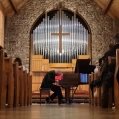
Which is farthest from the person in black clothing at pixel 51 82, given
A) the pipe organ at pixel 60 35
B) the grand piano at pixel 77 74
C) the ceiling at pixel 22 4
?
the pipe organ at pixel 60 35

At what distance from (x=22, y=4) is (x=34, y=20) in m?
0.80

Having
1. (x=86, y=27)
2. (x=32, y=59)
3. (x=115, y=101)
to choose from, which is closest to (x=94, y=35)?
(x=86, y=27)

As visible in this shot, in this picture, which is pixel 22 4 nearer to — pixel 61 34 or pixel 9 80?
pixel 61 34

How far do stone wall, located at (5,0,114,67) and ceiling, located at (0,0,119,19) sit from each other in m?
0.27

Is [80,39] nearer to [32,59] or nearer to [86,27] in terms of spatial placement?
[86,27]

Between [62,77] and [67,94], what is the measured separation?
87 centimetres

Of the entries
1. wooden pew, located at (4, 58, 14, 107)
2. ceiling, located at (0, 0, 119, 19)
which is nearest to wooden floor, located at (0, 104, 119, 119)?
wooden pew, located at (4, 58, 14, 107)

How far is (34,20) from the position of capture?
14.4 metres

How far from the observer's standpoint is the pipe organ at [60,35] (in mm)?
14117

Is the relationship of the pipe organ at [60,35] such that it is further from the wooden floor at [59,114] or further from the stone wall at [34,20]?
the wooden floor at [59,114]

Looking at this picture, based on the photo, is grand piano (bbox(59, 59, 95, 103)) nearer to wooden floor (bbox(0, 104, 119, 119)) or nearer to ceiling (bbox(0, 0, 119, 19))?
ceiling (bbox(0, 0, 119, 19))

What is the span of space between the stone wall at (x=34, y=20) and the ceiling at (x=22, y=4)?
27 centimetres

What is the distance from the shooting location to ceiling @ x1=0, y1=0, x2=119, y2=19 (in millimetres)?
12797

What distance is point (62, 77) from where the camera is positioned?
9.81 metres
